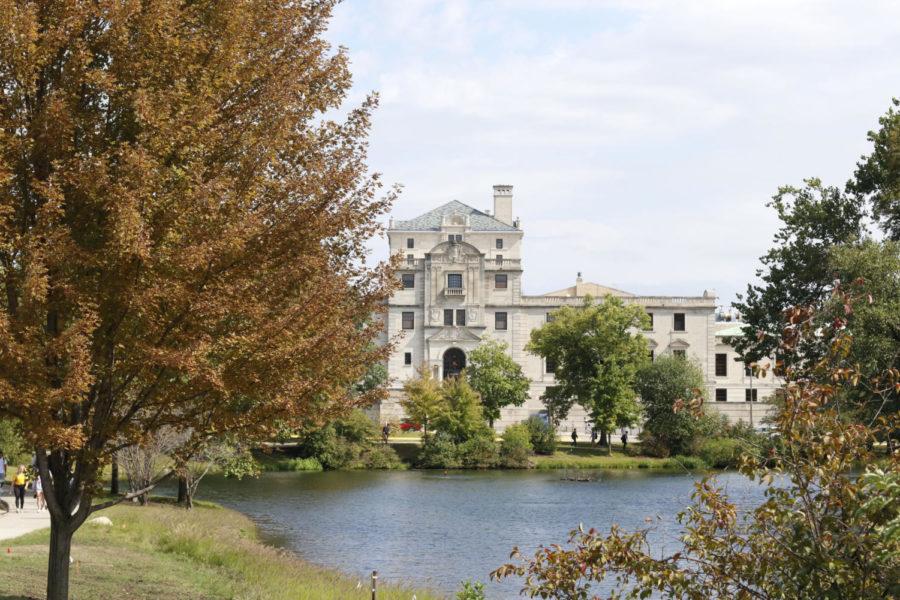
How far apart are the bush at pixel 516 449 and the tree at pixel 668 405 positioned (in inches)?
328

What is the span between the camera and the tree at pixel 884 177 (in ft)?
102

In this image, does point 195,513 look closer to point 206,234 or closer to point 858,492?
point 206,234

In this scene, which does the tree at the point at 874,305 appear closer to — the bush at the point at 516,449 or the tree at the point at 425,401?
the bush at the point at 516,449

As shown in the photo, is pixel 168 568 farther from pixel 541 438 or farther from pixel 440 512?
pixel 541 438

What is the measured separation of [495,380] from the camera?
6812 cm

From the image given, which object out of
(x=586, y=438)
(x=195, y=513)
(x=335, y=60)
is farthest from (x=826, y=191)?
(x=586, y=438)

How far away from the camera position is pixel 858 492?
7312 millimetres

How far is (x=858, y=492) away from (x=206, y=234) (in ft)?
18.9

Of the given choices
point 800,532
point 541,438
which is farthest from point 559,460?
point 800,532

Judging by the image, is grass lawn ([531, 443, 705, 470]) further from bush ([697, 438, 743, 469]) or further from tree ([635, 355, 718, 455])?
tree ([635, 355, 718, 455])

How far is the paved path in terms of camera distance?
20.1 m

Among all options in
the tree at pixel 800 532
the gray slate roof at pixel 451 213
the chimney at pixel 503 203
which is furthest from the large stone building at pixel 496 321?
the tree at pixel 800 532

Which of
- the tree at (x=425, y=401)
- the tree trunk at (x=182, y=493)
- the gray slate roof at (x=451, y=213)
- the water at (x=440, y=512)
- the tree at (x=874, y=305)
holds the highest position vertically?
the gray slate roof at (x=451, y=213)

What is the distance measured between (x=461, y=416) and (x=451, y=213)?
34.7 metres
